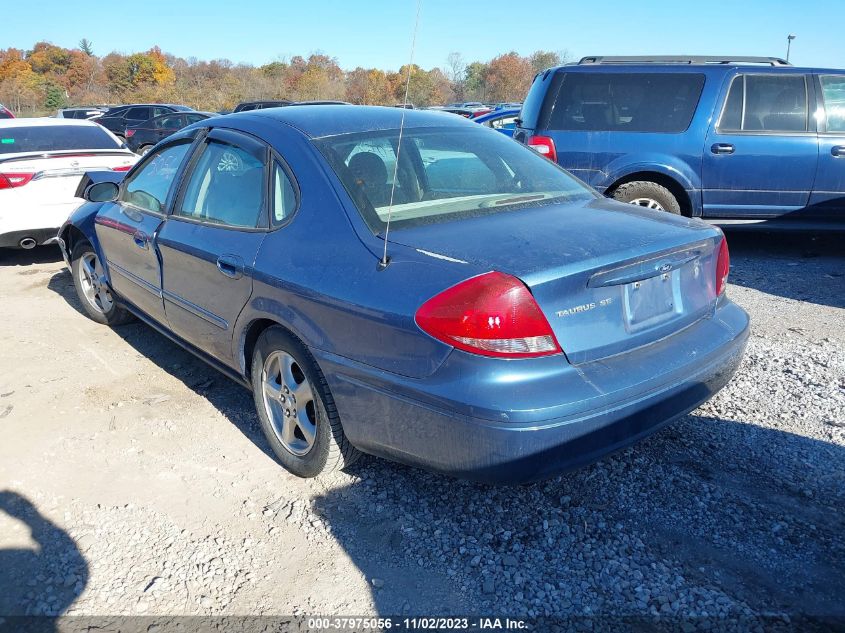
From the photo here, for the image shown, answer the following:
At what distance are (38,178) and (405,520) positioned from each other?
18.9 ft

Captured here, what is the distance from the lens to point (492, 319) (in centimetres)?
244

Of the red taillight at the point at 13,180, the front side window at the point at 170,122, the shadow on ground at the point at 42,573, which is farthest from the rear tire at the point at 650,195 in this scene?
the front side window at the point at 170,122

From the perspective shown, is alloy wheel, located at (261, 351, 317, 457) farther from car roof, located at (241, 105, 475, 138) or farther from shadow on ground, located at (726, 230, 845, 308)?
shadow on ground, located at (726, 230, 845, 308)

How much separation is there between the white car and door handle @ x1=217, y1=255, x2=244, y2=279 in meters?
4.32

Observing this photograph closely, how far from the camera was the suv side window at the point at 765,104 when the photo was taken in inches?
282

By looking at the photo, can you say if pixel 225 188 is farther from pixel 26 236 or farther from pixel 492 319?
pixel 26 236

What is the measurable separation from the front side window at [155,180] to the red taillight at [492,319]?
2.34 m

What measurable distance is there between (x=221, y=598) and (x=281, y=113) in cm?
234

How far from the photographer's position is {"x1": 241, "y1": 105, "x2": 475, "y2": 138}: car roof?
3.50 meters

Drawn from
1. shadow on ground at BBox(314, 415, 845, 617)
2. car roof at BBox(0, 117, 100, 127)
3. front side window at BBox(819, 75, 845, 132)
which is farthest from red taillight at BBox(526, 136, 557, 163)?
car roof at BBox(0, 117, 100, 127)

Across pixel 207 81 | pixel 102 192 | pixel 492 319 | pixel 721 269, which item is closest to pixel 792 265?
pixel 721 269

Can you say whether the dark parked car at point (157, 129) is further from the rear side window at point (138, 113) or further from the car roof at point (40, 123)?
the car roof at point (40, 123)

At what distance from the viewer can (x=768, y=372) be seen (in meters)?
4.30

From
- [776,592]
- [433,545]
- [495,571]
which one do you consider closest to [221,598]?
[433,545]
